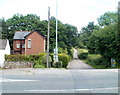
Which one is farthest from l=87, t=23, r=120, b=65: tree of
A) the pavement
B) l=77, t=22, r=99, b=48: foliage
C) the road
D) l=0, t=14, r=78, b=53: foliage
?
l=77, t=22, r=99, b=48: foliage

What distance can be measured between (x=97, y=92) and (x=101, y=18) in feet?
178

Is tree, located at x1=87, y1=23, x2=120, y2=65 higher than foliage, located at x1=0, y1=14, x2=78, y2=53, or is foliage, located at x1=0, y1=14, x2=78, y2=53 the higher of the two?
foliage, located at x1=0, y1=14, x2=78, y2=53

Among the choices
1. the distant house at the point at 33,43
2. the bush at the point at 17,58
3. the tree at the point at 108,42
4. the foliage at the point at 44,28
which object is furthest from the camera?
the foliage at the point at 44,28

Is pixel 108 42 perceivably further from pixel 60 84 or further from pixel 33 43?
pixel 60 84

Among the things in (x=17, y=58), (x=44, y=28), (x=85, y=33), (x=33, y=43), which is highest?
(x=85, y=33)

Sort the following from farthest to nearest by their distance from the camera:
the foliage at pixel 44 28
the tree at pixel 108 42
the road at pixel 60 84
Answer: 1. the foliage at pixel 44 28
2. the tree at pixel 108 42
3. the road at pixel 60 84

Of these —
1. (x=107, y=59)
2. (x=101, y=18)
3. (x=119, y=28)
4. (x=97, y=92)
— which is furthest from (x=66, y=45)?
(x=97, y=92)

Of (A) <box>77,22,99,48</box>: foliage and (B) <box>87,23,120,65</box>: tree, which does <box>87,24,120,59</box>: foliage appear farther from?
(A) <box>77,22,99,48</box>: foliage

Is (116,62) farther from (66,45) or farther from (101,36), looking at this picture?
(66,45)

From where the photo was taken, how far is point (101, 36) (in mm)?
29781

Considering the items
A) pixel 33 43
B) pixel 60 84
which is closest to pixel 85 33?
pixel 33 43

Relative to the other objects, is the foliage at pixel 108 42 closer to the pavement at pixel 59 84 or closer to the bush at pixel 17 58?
the bush at pixel 17 58

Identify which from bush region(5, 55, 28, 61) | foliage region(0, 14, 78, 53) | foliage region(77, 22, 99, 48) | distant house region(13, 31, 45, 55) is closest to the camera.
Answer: bush region(5, 55, 28, 61)


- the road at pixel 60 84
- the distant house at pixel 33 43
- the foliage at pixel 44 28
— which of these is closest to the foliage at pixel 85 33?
the foliage at pixel 44 28
